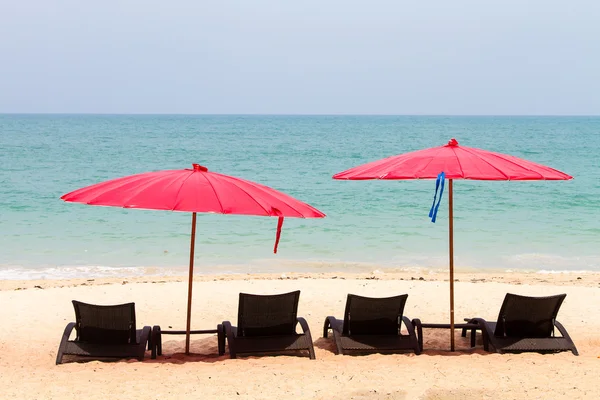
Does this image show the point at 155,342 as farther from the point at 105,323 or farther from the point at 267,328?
the point at 267,328

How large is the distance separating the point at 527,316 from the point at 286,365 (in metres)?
2.28

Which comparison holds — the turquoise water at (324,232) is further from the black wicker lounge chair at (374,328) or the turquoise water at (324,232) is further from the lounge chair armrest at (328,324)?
the black wicker lounge chair at (374,328)

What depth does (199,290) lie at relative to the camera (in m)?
10.3

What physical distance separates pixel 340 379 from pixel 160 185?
6.82 feet

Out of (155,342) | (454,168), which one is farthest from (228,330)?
(454,168)

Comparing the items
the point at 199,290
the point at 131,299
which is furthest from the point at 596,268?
the point at 131,299

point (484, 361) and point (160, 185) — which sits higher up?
point (160, 185)

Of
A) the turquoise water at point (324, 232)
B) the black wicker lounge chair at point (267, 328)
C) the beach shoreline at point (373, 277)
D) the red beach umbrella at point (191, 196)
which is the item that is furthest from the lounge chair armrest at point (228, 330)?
the turquoise water at point (324, 232)

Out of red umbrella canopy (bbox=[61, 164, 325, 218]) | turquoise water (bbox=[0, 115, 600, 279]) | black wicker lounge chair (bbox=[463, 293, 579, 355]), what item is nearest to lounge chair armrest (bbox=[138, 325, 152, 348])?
red umbrella canopy (bbox=[61, 164, 325, 218])

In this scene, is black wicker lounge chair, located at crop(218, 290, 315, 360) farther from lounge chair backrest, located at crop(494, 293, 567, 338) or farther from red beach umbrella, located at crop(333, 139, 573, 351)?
lounge chair backrest, located at crop(494, 293, 567, 338)

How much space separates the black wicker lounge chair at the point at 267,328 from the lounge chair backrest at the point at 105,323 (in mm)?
872

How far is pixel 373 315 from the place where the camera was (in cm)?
666

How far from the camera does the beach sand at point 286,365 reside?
5.43 meters

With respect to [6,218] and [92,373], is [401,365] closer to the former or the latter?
[92,373]
